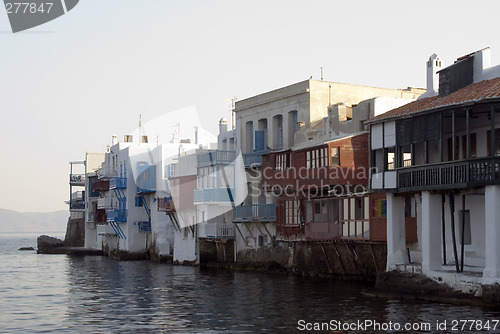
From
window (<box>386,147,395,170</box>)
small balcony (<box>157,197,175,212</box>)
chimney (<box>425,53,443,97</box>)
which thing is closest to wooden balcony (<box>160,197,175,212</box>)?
small balcony (<box>157,197,175,212</box>)

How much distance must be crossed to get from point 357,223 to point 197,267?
21.4m

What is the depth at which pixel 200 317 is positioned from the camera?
2878 cm

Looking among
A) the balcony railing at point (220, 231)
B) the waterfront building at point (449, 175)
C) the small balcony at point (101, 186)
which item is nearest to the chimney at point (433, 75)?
the waterfront building at point (449, 175)

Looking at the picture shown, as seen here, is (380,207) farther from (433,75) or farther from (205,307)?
(205,307)

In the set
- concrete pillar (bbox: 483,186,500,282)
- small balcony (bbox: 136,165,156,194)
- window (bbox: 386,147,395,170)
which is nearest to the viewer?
concrete pillar (bbox: 483,186,500,282)

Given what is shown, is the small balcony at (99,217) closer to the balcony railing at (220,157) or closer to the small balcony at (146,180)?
the small balcony at (146,180)

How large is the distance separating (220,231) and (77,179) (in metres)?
52.1

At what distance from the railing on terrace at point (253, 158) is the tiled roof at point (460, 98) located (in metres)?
16.6

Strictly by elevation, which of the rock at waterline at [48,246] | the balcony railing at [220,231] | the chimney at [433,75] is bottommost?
the rock at waterline at [48,246]

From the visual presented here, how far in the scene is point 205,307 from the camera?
31.9m

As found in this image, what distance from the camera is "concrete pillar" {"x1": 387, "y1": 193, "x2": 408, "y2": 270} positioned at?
3500 centimetres

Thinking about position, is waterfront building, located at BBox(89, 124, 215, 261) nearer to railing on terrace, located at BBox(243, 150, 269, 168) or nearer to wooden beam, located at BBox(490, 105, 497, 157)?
railing on terrace, located at BBox(243, 150, 269, 168)

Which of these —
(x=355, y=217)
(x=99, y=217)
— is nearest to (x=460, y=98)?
(x=355, y=217)

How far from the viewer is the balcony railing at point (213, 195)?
181ft
